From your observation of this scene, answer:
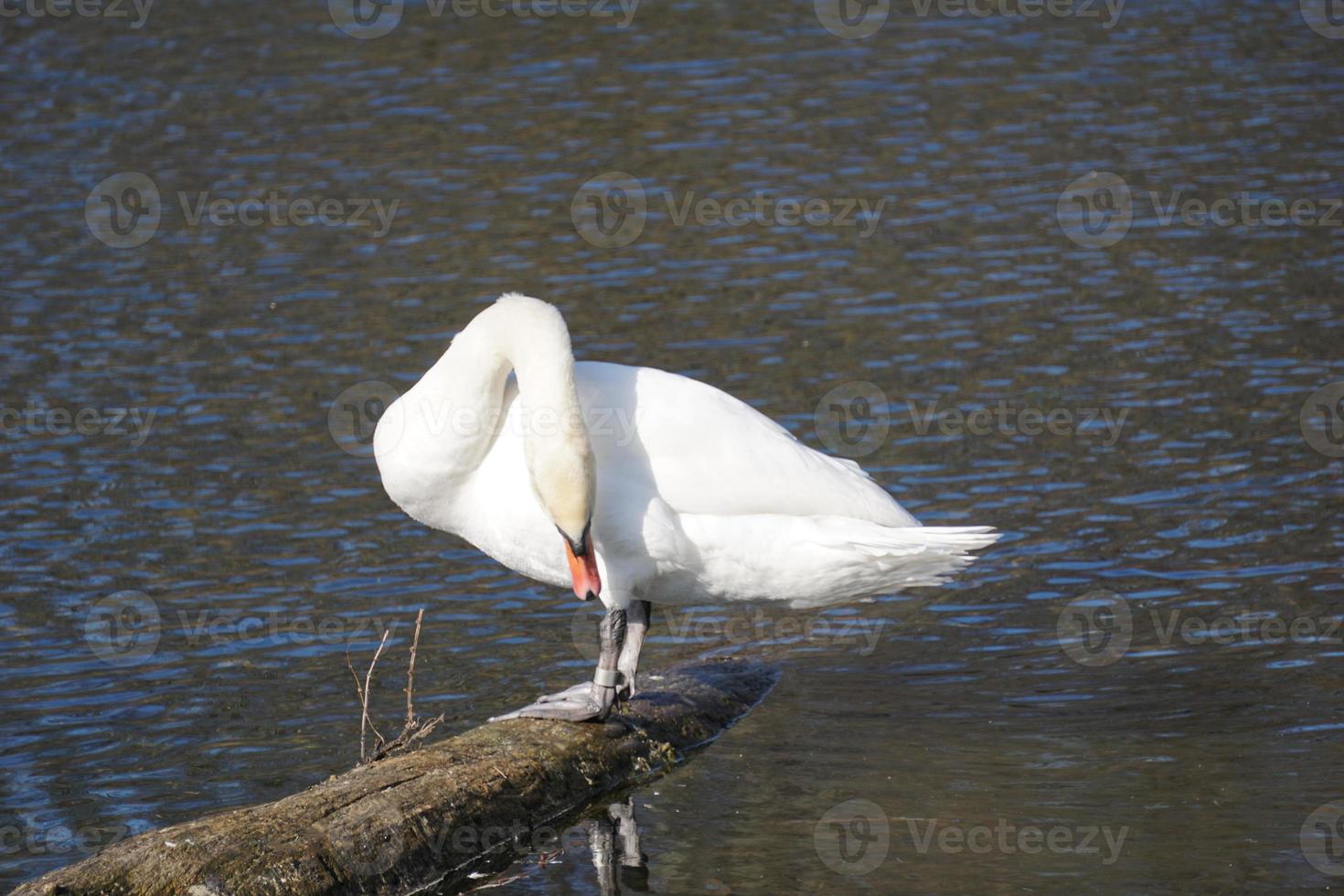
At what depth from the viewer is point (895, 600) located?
443 inches

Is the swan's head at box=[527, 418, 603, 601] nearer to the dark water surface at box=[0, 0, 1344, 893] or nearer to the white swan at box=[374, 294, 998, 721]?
the white swan at box=[374, 294, 998, 721]

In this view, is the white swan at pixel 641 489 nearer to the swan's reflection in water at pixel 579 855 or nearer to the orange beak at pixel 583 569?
the orange beak at pixel 583 569

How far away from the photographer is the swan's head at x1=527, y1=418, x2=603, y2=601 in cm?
727

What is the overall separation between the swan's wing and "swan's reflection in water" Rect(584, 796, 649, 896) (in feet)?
4.96

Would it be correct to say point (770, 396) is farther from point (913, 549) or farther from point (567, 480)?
point (567, 480)

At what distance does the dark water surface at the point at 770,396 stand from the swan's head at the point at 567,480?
1586mm

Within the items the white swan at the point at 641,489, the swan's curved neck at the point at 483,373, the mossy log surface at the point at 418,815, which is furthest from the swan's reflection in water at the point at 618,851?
the swan's curved neck at the point at 483,373

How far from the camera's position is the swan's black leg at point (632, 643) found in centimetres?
852

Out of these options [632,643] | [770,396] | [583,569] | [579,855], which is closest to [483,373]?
[583,569]

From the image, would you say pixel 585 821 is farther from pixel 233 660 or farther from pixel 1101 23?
pixel 1101 23

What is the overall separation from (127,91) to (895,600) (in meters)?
17.2

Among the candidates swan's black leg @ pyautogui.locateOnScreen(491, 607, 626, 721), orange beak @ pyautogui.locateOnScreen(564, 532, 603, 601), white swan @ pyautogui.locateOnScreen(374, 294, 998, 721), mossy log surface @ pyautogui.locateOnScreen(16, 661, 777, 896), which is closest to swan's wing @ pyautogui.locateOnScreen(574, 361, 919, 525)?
white swan @ pyautogui.locateOnScreen(374, 294, 998, 721)

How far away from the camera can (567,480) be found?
7.27 m

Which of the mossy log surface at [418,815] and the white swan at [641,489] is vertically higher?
the white swan at [641,489]
